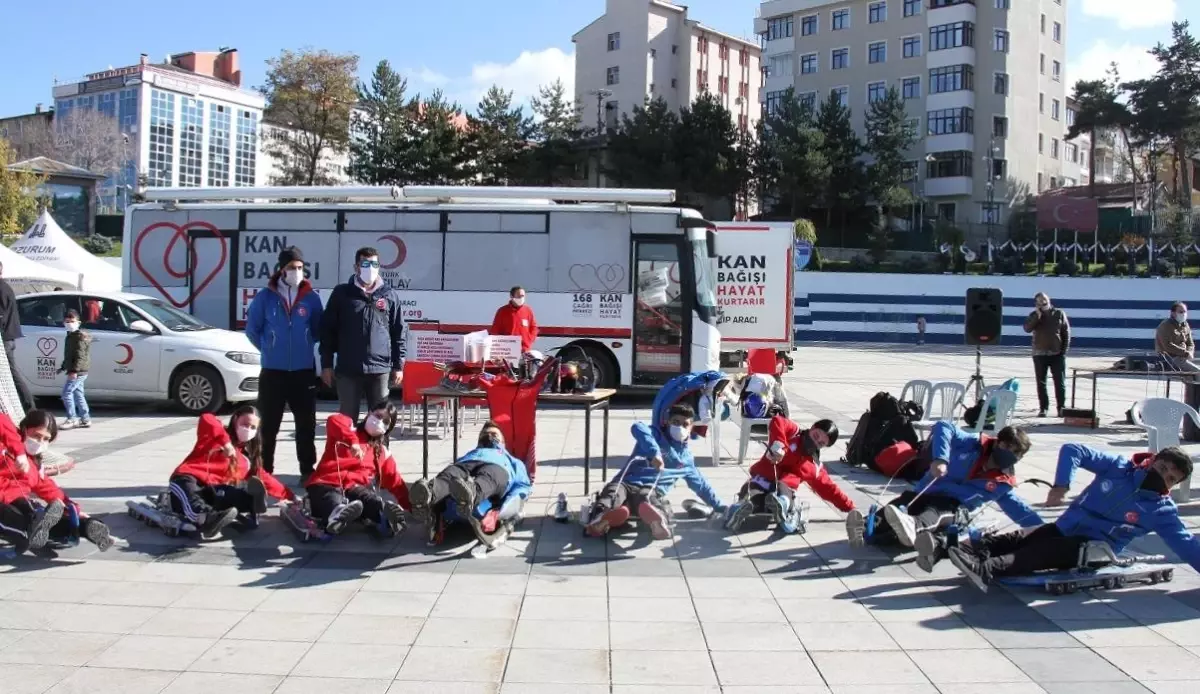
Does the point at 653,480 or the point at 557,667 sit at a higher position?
the point at 653,480

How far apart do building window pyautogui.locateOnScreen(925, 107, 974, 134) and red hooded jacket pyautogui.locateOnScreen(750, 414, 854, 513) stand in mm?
52711

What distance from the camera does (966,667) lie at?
15.0 ft

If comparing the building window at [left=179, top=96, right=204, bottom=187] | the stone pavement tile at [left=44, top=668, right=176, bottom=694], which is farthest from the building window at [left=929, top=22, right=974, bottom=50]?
the building window at [left=179, top=96, right=204, bottom=187]

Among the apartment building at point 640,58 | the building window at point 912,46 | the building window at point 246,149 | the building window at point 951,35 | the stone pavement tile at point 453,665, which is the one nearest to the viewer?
the stone pavement tile at point 453,665

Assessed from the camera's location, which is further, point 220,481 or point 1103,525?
point 220,481

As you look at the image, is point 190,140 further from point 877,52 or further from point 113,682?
point 113,682

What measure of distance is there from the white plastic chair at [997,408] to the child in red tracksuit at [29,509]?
8.99 m

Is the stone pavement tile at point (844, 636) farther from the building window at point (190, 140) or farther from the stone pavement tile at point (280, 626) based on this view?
the building window at point (190, 140)

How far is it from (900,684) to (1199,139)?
196 feet

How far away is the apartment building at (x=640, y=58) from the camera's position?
6694 centimetres

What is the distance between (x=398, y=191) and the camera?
1537cm

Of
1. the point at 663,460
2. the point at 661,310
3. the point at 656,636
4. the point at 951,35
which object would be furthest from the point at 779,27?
the point at 656,636

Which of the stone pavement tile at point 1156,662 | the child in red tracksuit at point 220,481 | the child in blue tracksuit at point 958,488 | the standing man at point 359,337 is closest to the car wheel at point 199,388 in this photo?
the standing man at point 359,337

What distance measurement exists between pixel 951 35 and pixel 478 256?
4804cm
